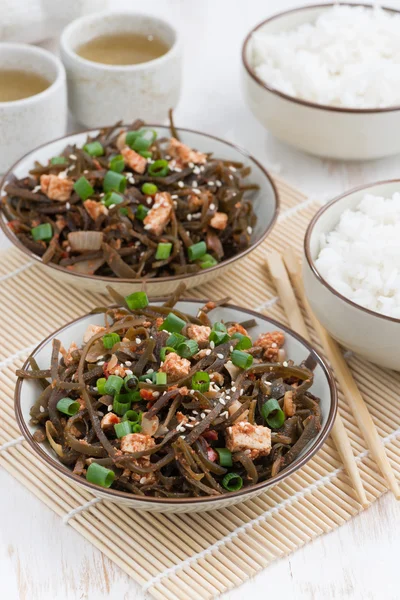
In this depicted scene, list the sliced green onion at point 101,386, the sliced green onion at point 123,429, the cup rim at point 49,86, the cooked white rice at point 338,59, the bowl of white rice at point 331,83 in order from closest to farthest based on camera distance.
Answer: the sliced green onion at point 123,429 < the sliced green onion at point 101,386 < the cup rim at point 49,86 < the bowl of white rice at point 331,83 < the cooked white rice at point 338,59

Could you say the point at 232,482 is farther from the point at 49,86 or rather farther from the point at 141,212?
the point at 49,86

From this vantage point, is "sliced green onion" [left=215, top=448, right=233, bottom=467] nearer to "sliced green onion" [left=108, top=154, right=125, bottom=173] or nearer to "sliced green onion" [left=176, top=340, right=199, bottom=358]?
"sliced green onion" [left=176, top=340, right=199, bottom=358]

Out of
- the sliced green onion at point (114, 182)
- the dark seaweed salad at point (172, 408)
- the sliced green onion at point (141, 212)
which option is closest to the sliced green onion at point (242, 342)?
the dark seaweed salad at point (172, 408)

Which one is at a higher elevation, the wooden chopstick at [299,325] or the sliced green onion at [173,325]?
the sliced green onion at [173,325]

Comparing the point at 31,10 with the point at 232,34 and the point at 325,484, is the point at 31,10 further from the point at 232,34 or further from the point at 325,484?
the point at 325,484

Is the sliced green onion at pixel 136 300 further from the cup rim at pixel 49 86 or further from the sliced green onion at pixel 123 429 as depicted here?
the cup rim at pixel 49 86

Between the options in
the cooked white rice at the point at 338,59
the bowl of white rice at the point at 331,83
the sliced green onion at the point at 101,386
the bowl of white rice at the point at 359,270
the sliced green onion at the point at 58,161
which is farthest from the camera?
the cooked white rice at the point at 338,59
